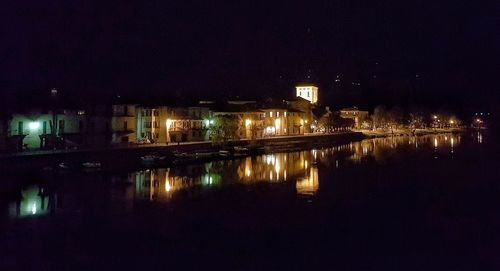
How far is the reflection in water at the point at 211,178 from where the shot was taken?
49.5 ft

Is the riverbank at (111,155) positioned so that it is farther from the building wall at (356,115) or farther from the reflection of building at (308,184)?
the building wall at (356,115)

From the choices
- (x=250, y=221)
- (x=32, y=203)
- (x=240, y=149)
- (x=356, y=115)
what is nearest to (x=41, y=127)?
(x=32, y=203)

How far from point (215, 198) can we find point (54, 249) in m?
6.00

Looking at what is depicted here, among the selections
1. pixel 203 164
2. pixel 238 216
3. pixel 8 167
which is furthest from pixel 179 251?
pixel 203 164

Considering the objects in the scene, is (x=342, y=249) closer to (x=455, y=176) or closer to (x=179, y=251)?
(x=179, y=251)

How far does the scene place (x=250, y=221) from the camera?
1268cm

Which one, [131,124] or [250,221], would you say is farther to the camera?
[131,124]

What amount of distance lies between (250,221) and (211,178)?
23.5ft

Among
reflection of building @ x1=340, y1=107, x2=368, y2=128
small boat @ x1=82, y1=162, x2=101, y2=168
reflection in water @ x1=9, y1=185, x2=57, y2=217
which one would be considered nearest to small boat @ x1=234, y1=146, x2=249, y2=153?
small boat @ x1=82, y1=162, x2=101, y2=168

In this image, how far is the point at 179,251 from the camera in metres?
10.4

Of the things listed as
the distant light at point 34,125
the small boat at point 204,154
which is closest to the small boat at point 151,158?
the small boat at point 204,154

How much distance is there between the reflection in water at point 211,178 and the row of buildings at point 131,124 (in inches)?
163

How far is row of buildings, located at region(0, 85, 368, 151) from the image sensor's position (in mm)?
21209

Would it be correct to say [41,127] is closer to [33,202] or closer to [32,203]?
[33,202]
